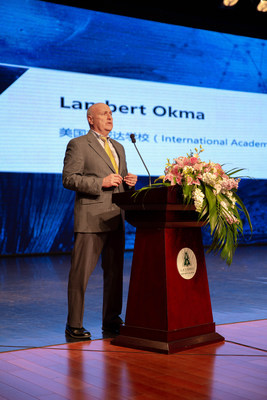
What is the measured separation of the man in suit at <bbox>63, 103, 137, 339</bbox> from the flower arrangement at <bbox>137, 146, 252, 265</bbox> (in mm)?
427

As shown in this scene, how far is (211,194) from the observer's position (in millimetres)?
3008

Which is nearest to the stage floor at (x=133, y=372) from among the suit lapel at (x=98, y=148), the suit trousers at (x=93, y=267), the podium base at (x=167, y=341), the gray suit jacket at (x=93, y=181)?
the podium base at (x=167, y=341)

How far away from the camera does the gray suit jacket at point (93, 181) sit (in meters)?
3.37

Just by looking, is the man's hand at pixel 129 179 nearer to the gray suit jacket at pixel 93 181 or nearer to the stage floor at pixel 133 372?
the gray suit jacket at pixel 93 181

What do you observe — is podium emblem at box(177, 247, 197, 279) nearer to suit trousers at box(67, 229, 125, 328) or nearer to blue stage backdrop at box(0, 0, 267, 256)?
suit trousers at box(67, 229, 125, 328)

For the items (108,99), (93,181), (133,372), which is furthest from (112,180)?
(108,99)

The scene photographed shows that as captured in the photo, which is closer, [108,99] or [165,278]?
[165,278]

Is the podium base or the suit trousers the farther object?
the suit trousers

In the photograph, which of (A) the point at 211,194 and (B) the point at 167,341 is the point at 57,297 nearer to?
(B) the point at 167,341

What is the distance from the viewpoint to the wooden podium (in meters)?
3.01

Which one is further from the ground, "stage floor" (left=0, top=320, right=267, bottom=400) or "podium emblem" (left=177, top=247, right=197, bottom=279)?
"podium emblem" (left=177, top=247, right=197, bottom=279)

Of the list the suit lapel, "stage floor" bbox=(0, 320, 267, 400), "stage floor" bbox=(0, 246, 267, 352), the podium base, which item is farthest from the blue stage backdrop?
"stage floor" bbox=(0, 320, 267, 400)

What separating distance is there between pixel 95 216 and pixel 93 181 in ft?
0.70

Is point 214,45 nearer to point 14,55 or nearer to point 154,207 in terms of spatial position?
point 14,55
